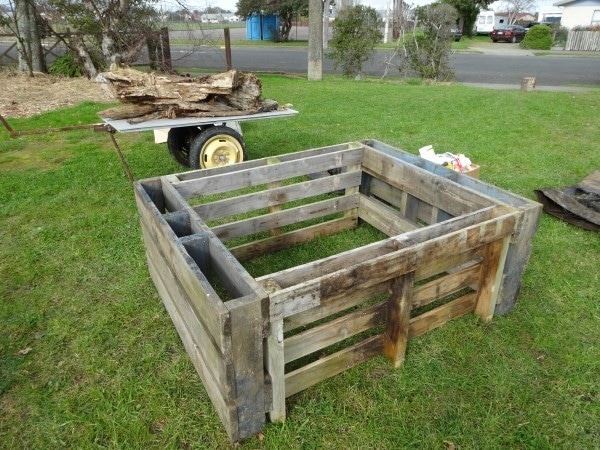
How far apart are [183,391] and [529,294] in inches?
107


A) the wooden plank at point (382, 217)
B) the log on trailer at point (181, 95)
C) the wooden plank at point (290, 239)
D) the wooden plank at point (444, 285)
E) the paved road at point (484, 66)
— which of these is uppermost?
the log on trailer at point (181, 95)

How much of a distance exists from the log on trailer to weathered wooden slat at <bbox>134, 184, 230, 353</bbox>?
9.50 feet

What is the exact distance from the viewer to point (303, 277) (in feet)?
7.79

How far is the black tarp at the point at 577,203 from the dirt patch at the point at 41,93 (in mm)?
9143

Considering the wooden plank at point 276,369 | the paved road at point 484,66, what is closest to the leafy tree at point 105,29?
the paved road at point 484,66

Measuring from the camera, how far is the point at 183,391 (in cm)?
274

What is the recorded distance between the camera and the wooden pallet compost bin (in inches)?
86.3

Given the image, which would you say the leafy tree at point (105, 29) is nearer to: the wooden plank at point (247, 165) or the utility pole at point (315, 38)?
the utility pole at point (315, 38)

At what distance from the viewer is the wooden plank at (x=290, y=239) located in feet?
13.4

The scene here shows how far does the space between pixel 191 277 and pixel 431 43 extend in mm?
14180

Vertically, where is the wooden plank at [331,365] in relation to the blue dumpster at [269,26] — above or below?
below

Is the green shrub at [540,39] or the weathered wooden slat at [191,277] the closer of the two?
the weathered wooden slat at [191,277]

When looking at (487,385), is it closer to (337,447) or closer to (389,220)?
(337,447)

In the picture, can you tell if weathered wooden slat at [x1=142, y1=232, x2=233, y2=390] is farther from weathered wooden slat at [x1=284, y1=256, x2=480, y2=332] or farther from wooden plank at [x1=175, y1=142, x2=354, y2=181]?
wooden plank at [x1=175, y1=142, x2=354, y2=181]
